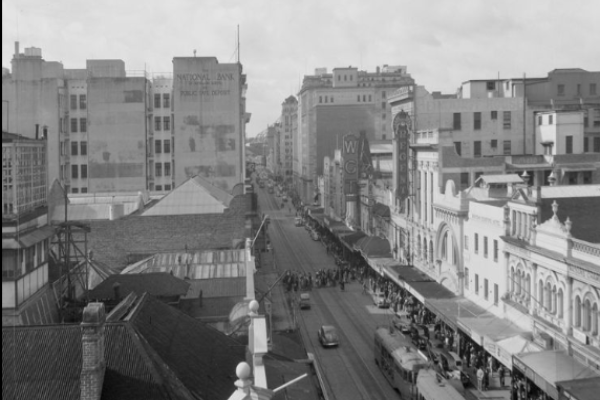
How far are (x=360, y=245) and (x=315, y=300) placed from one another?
12.7m

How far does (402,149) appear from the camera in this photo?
63000mm

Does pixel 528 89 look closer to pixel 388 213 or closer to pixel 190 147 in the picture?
pixel 388 213

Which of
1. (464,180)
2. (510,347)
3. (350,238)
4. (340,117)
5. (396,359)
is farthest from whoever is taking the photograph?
(340,117)

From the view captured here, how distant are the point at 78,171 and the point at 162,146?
7742 millimetres

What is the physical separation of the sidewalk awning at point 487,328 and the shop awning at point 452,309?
0.80m

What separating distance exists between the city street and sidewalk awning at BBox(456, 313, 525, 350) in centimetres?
483

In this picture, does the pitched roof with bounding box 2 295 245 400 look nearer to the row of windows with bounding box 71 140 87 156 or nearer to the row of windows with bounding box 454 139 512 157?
the row of windows with bounding box 454 139 512 157

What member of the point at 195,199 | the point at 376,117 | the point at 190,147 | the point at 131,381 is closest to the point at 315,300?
the point at 195,199

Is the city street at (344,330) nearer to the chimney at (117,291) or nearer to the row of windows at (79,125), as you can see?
the chimney at (117,291)

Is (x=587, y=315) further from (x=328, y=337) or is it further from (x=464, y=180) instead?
(x=464, y=180)

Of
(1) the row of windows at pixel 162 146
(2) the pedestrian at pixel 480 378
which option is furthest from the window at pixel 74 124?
(2) the pedestrian at pixel 480 378

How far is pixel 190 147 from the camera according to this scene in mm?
72750

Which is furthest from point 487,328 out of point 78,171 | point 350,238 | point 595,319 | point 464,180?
point 78,171

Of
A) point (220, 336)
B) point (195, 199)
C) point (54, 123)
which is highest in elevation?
point (54, 123)
